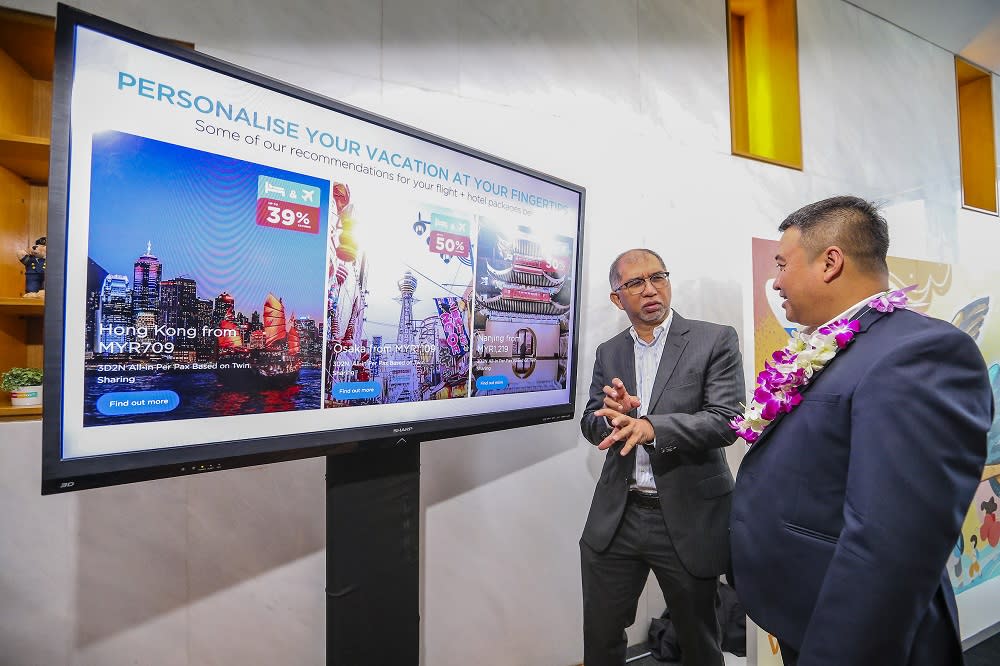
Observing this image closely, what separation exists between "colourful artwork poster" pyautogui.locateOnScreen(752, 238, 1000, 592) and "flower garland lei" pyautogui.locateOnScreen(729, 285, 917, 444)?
1045 mm

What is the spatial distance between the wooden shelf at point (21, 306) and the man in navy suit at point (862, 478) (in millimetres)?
2381

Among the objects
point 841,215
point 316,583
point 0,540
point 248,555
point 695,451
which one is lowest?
point 316,583

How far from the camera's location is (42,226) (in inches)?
80.7

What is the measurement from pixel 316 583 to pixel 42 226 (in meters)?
1.96

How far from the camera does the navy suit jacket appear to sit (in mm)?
930

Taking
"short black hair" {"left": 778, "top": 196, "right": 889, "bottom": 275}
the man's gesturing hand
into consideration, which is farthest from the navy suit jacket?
the man's gesturing hand

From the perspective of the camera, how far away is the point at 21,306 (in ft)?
5.85

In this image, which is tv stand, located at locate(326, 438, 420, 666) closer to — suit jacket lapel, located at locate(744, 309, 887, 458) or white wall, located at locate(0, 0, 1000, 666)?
white wall, located at locate(0, 0, 1000, 666)

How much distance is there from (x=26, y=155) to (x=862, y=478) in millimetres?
2885

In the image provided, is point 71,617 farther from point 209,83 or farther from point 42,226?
point 209,83

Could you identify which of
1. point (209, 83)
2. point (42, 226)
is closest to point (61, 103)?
point (209, 83)

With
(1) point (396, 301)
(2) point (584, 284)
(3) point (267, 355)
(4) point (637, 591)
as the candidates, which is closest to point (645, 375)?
(2) point (584, 284)

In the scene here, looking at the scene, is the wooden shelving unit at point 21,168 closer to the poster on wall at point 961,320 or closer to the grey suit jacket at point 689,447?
the grey suit jacket at point 689,447

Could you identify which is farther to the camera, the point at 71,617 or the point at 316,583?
the point at 316,583
